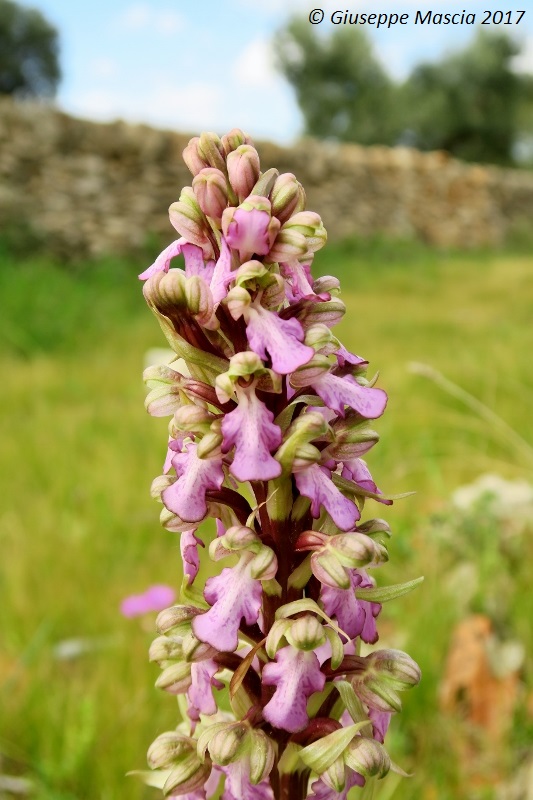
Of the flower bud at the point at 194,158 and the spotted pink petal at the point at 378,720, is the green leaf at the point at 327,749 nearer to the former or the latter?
the spotted pink petal at the point at 378,720

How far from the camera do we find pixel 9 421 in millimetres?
5625

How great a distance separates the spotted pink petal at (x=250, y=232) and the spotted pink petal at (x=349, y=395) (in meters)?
0.17

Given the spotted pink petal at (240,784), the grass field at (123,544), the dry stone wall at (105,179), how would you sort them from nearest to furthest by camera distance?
the spotted pink petal at (240,784), the grass field at (123,544), the dry stone wall at (105,179)

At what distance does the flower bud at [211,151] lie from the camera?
1.04 metres

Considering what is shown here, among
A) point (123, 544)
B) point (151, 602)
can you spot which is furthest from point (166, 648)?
point (123, 544)

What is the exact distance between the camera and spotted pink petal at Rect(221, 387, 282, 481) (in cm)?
87

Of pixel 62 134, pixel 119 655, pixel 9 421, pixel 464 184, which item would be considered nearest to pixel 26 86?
pixel 464 184

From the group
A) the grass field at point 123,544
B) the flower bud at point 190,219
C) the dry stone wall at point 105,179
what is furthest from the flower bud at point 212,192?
the dry stone wall at point 105,179

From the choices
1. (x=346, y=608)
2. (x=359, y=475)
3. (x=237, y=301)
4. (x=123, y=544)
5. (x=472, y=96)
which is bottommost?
(x=123, y=544)

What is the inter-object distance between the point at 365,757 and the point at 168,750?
0.27m

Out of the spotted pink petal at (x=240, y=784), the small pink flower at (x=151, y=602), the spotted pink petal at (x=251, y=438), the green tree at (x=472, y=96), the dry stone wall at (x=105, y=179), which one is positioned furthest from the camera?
the green tree at (x=472, y=96)

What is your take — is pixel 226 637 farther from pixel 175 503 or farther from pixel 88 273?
pixel 88 273

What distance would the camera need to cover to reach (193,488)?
3.06ft

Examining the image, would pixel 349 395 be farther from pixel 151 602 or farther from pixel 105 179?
pixel 105 179
